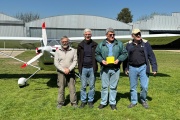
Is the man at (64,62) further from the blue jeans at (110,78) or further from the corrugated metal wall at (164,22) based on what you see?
the corrugated metal wall at (164,22)

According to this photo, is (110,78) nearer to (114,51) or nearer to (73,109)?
(114,51)

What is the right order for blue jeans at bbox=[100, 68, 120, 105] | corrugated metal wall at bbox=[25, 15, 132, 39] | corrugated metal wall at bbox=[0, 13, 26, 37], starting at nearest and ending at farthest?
1. blue jeans at bbox=[100, 68, 120, 105]
2. corrugated metal wall at bbox=[0, 13, 26, 37]
3. corrugated metal wall at bbox=[25, 15, 132, 39]

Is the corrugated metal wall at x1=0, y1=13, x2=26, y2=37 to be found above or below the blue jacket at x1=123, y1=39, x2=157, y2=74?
above

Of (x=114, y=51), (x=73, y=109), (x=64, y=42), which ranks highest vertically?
(x=64, y=42)

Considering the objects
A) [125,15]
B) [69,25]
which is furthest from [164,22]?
[125,15]

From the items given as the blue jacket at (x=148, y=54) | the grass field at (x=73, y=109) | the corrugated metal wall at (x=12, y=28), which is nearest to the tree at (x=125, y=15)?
the corrugated metal wall at (x=12, y=28)

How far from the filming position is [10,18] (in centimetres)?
3659

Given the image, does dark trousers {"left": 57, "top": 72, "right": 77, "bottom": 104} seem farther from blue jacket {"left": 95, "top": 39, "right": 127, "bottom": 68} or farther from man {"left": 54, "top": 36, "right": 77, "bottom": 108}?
blue jacket {"left": 95, "top": 39, "right": 127, "bottom": 68}

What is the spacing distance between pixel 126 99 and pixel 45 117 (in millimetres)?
2301

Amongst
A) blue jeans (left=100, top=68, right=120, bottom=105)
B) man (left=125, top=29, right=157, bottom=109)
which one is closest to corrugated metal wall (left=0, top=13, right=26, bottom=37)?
blue jeans (left=100, top=68, right=120, bottom=105)

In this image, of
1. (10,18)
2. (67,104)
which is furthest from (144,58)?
(10,18)

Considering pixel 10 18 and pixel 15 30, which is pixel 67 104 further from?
pixel 10 18

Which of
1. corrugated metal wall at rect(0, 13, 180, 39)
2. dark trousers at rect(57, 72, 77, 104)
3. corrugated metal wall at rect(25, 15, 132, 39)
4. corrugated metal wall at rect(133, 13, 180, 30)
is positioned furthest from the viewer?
corrugated metal wall at rect(133, 13, 180, 30)

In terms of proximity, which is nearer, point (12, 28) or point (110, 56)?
point (110, 56)
